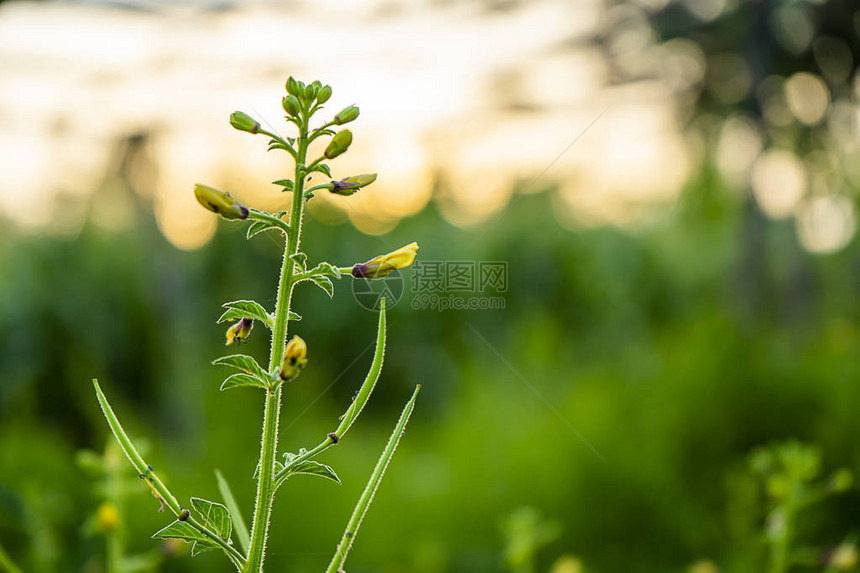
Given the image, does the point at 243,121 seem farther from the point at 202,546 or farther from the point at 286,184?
the point at 202,546

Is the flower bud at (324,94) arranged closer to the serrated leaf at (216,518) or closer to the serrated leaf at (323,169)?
the serrated leaf at (323,169)

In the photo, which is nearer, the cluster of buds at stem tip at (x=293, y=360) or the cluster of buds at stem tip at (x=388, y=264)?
the cluster of buds at stem tip at (x=293, y=360)

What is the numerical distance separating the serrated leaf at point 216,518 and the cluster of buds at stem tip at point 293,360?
99 mm

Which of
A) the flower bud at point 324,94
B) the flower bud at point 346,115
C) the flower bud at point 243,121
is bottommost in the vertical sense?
the flower bud at point 243,121

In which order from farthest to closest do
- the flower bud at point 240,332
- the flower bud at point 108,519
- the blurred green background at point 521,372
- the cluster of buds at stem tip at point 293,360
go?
1. the blurred green background at point 521,372
2. the flower bud at point 108,519
3. the flower bud at point 240,332
4. the cluster of buds at stem tip at point 293,360

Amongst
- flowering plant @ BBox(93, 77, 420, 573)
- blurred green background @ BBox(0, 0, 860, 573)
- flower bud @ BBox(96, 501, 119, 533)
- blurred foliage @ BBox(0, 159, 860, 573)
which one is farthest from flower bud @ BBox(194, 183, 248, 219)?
flower bud @ BBox(96, 501, 119, 533)

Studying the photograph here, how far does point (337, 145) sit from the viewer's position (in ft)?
1.46

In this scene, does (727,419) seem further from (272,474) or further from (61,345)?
(61,345)

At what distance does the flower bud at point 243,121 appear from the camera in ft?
1.46

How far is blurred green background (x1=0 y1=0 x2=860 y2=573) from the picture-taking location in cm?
290

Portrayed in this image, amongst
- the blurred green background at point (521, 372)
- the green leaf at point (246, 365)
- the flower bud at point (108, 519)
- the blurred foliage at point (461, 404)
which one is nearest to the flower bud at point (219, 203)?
the green leaf at point (246, 365)

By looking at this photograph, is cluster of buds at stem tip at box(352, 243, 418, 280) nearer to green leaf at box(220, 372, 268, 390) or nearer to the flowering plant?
the flowering plant

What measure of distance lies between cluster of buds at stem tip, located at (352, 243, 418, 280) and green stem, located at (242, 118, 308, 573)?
0.27 feet

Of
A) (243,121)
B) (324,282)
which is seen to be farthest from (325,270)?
(243,121)
